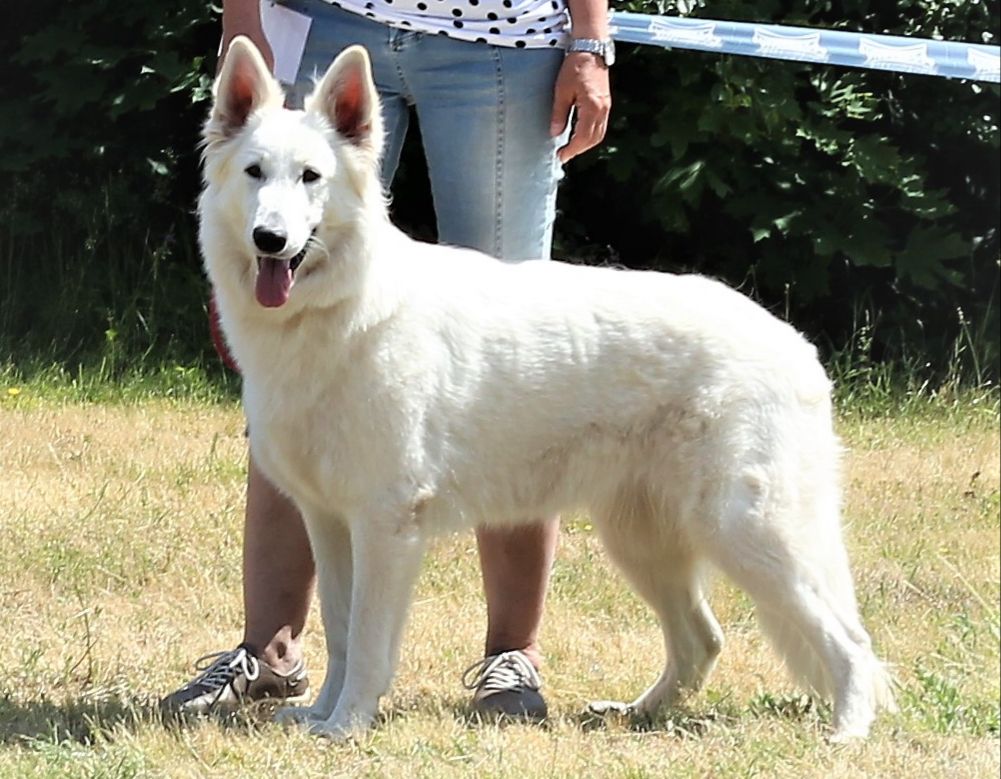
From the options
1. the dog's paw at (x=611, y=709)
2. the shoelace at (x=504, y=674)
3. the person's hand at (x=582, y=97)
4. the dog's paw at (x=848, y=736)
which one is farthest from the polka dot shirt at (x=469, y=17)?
the dog's paw at (x=848, y=736)

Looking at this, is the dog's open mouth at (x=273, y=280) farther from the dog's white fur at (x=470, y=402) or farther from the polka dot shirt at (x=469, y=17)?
the polka dot shirt at (x=469, y=17)

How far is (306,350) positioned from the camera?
349cm

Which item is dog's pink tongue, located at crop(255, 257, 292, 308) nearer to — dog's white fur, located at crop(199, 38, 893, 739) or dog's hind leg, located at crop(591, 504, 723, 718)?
dog's white fur, located at crop(199, 38, 893, 739)

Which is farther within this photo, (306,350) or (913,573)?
(913,573)

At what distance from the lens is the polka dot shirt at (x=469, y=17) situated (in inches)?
141

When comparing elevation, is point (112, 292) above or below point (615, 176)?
below

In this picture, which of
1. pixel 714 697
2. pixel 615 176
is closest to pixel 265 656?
pixel 714 697

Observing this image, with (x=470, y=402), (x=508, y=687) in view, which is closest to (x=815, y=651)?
(x=508, y=687)

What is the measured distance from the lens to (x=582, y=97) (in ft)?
12.0

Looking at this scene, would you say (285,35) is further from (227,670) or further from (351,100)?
(227,670)

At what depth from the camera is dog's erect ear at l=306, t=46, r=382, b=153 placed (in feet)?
11.2

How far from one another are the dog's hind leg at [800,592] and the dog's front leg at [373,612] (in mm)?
753

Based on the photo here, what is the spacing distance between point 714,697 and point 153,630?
161cm

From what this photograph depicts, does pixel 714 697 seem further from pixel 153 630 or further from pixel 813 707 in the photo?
pixel 153 630
